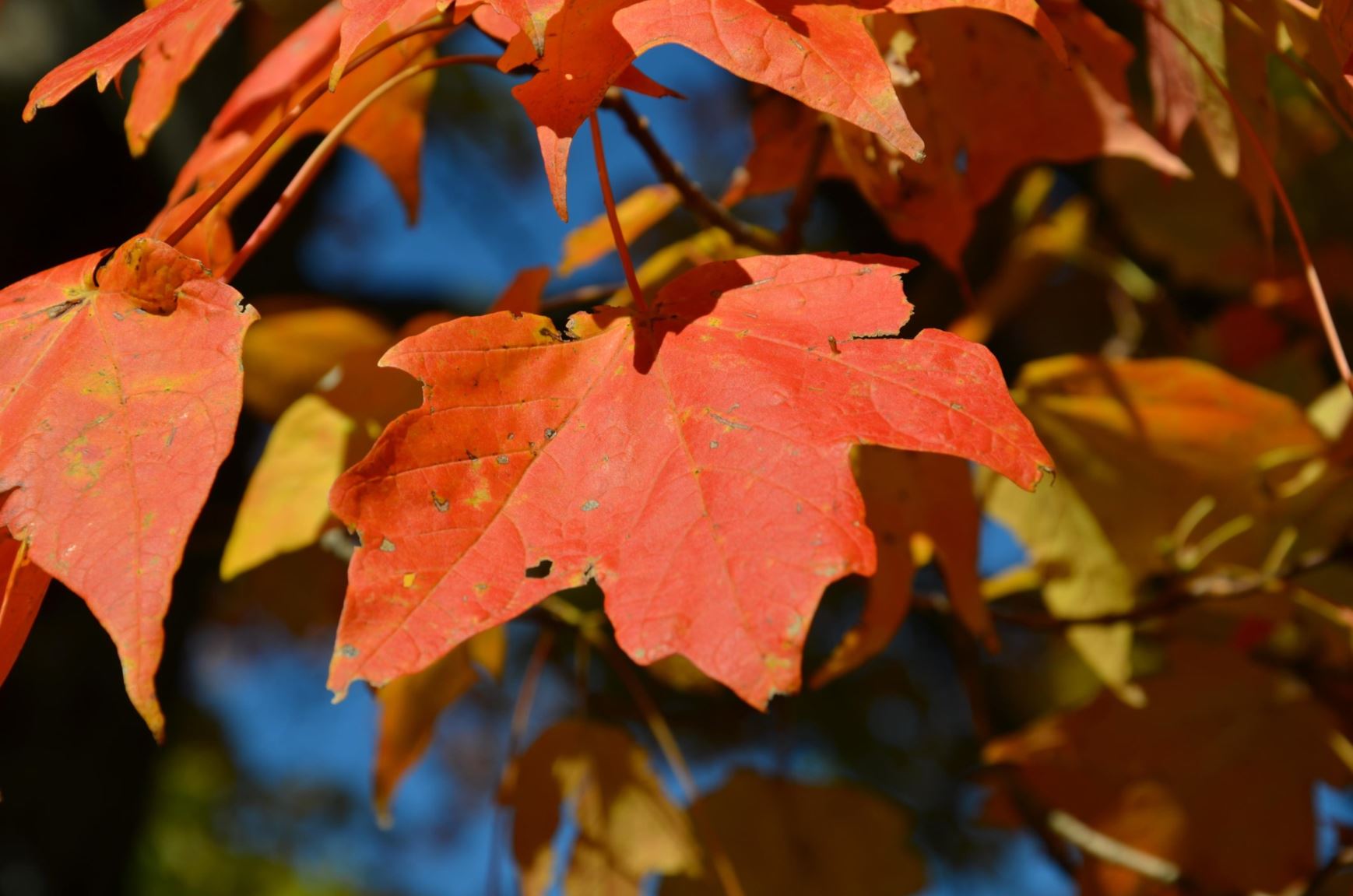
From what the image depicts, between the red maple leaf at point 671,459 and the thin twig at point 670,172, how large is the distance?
0.62 ft

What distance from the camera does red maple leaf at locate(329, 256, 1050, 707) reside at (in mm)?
407

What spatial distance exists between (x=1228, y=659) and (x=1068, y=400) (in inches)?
11.1

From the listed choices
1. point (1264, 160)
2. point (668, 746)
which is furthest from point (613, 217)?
point (668, 746)

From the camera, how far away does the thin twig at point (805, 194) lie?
2.31 ft

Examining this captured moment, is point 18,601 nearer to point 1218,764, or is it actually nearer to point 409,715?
point 409,715

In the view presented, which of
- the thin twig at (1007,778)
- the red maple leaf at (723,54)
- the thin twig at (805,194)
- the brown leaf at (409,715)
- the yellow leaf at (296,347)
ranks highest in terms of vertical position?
the red maple leaf at (723,54)

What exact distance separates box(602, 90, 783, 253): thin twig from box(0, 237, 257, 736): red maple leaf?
1.04 feet

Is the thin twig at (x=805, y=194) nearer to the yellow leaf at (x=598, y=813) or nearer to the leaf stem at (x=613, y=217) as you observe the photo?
the leaf stem at (x=613, y=217)

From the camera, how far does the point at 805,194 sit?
2.42 ft

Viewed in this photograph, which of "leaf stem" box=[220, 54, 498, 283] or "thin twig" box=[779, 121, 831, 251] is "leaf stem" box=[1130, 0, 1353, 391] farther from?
"leaf stem" box=[220, 54, 498, 283]

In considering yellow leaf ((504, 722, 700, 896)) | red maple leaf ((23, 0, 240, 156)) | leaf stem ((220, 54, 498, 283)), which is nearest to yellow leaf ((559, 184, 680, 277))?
leaf stem ((220, 54, 498, 283))

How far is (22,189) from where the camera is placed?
1562 millimetres

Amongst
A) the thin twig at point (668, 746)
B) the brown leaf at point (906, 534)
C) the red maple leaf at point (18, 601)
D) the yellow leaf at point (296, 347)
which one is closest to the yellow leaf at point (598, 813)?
the thin twig at point (668, 746)

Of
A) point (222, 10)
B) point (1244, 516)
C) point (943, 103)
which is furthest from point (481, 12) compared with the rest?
point (1244, 516)
